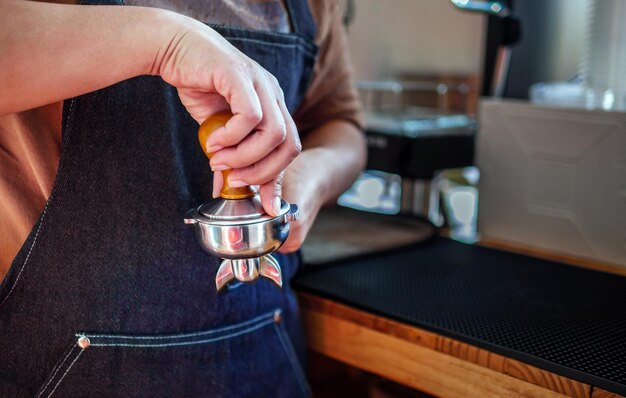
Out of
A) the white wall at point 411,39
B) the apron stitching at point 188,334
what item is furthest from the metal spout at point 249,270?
the white wall at point 411,39

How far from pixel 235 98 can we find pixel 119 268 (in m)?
0.27

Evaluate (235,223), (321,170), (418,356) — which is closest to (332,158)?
(321,170)

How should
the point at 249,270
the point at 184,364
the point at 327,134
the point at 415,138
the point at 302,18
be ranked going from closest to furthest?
the point at 249,270, the point at 184,364, the point at 302,18, the point at 327,134, the point at 415,138

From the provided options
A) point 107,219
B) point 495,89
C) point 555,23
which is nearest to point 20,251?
point 107,219

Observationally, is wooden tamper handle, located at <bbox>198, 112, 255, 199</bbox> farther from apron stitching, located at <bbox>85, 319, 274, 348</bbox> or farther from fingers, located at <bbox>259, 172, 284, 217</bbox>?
apron stitching, located at <bbox>85, 319, 274, 348</bbox>

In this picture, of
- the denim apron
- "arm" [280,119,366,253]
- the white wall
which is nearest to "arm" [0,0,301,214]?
the denim apron

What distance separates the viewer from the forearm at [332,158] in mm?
866

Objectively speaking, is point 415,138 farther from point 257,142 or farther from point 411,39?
point 257,142

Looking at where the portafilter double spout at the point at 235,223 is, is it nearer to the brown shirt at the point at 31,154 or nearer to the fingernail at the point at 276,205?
the fingernail at the point at 276,205

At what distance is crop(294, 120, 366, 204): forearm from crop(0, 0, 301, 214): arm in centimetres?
30

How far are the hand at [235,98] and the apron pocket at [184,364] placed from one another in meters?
0.26

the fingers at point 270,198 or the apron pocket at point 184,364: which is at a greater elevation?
the fingers at point 270,198

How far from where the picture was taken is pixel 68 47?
53 centimetres

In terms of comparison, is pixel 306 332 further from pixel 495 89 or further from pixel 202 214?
pixel 495 89
